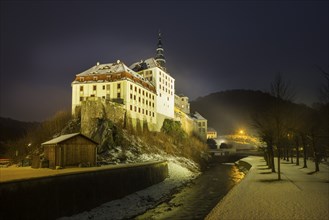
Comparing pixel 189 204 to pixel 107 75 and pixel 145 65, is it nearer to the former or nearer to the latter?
pixel 107 75

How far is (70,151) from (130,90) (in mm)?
35786

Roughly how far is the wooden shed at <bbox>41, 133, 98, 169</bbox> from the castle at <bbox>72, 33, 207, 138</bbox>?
21.9 meters

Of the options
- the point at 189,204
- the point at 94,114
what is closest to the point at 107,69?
the point at 94,114

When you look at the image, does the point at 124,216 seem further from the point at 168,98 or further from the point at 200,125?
the point at 200,125

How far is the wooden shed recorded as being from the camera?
100 feet

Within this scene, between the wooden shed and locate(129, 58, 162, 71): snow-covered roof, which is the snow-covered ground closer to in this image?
the wooden shed

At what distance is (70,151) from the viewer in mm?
31859

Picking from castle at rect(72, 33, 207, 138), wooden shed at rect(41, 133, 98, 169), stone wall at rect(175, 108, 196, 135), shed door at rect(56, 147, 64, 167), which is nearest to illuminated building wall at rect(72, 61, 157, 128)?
castle at rect(72, 33, 207, 138)

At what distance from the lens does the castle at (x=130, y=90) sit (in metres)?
65.4

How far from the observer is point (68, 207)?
21641 millimetres

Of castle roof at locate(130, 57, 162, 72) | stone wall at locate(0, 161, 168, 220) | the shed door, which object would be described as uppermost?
castle roof at locate(130, 57, 162, 72)

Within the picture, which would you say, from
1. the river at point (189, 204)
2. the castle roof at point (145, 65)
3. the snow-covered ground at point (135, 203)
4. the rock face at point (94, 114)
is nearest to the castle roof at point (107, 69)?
the castle roof at point (145, 65)

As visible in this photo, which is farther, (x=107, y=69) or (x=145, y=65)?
(x=145, y=65)

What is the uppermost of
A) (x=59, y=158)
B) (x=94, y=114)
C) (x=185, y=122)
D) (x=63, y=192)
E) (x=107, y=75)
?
(x=107, y=75)
